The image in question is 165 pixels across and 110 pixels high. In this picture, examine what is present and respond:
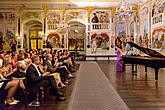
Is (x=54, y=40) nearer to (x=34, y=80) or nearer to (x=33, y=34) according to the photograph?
(x=33, y=34)

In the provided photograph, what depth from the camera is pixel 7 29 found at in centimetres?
2377

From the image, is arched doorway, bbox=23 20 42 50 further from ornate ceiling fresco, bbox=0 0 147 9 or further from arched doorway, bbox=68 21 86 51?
arched doorway, bbox=68 21 86 51

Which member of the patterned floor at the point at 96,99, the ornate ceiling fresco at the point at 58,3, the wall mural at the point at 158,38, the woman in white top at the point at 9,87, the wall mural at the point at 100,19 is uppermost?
the ornate ceiling fresco at the point at 58,3

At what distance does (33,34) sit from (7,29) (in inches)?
108

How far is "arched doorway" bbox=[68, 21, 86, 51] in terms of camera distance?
25.5 metres

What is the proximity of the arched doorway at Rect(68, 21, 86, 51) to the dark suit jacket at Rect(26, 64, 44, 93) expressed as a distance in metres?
19.3

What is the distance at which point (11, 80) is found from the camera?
6074 millimetres

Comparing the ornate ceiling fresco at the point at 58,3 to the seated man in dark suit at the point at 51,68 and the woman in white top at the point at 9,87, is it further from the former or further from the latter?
the woman in white top at the point at 9,87

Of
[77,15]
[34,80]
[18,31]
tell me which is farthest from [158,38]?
[18,31]

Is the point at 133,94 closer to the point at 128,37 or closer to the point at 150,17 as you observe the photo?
the point at 150,17

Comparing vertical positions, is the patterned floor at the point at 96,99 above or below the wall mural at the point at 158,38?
below

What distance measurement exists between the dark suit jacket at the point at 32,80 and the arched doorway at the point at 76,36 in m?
19.3

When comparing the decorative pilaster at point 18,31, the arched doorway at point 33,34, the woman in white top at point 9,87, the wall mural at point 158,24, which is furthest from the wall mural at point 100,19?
the woman in white top at point 9,87

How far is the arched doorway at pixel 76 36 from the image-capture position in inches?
1003
